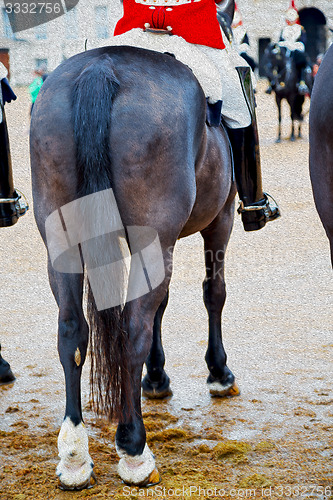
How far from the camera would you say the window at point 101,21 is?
906 inches

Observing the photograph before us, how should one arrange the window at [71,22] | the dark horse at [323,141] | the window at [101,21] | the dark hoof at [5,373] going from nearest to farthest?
1. the dark horse at [323,141]
2. the dark hoof at [5,373]
3. the window at [101,21]
4. the window at [71,22]

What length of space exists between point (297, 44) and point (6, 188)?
45.0 feet

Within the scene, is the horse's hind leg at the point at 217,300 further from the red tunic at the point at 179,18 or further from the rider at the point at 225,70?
the red tunic at the point at 179,18

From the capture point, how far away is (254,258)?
7.30m

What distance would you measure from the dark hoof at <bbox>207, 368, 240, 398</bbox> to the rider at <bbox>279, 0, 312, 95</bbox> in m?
12.4

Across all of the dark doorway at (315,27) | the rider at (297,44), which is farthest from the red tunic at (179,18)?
the dark doorway at (315,27)

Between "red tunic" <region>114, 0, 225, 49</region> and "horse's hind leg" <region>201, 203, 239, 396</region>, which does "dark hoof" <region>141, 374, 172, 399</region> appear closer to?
"horse's hind leg" <region>201, 203, 239, 396</region>

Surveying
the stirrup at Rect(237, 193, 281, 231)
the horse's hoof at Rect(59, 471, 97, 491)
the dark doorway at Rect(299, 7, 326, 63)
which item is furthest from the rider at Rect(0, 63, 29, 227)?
the dark doorway at Rect(299, 7, 326, 63)

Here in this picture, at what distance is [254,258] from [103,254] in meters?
4.65

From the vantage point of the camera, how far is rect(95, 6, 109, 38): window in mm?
23000

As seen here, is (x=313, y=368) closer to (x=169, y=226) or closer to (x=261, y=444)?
(x=261, y=444)

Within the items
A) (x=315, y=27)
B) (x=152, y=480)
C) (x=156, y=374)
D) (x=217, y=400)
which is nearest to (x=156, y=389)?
(x=156, y=374)

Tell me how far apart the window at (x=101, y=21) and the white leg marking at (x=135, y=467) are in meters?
21.3

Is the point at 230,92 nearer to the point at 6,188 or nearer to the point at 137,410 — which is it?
the point at 6,188
